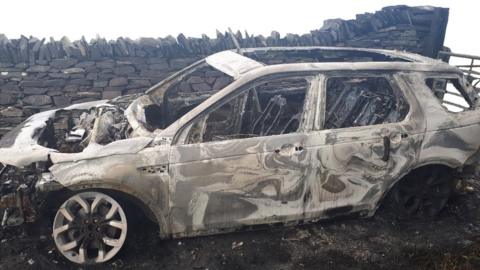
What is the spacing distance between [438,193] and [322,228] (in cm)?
142

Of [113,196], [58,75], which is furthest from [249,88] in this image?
[58,75]

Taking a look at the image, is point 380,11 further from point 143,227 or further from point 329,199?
point 143,227

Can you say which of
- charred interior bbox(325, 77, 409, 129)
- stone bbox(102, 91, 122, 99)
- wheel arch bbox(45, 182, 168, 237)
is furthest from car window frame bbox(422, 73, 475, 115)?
stone bbox(102, 91, 122, 99)

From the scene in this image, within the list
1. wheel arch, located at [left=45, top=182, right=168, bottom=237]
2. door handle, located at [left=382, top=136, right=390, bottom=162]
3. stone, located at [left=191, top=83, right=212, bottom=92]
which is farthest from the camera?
stone, located at [left=191, top=83, right=212, bottom=92]

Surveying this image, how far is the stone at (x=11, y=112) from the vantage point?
6785mm

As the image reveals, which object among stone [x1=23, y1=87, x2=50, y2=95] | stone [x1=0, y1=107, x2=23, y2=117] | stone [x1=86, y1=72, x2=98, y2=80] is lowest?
stone [x1=0, y1=107, x2=23, y2=117]

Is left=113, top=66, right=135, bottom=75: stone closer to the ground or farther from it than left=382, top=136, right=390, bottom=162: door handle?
farther from it

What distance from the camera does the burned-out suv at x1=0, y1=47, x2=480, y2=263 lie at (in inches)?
135

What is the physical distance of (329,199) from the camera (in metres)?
3.84

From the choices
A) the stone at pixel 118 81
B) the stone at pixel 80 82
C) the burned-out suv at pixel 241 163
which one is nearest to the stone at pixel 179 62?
the stone at pixel 118 81

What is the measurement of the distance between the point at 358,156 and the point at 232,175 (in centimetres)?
130

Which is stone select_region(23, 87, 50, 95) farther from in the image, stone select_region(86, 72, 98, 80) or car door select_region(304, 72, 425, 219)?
car door select_region(304, 72, 425, 219)

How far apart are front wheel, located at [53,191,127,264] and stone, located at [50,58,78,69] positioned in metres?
4.22

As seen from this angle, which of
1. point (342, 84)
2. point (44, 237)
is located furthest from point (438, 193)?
point (44, 237)
